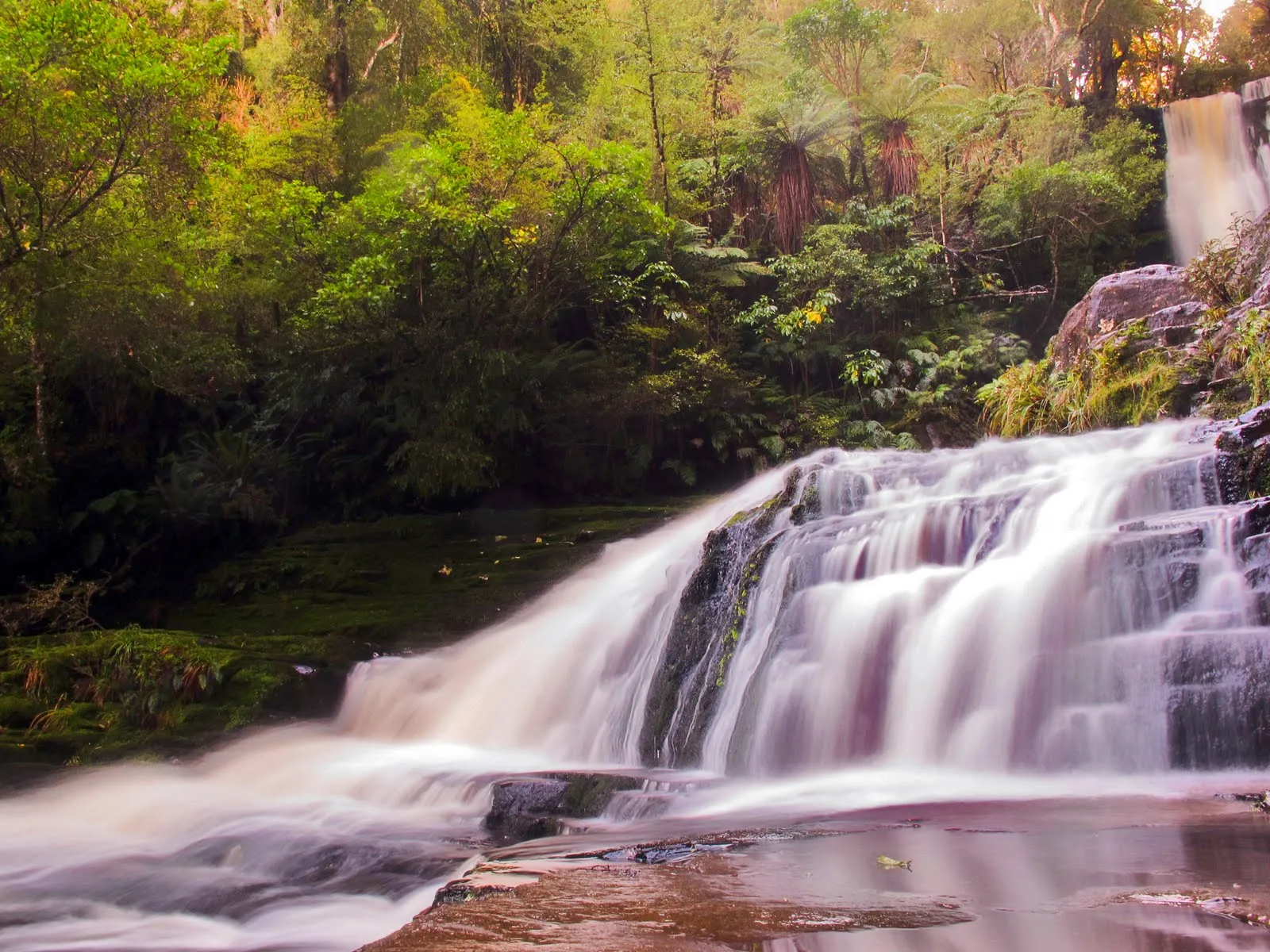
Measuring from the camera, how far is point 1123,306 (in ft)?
44.7

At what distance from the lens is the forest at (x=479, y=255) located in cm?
1177

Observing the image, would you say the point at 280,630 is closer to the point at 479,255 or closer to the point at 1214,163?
the point at 479,255

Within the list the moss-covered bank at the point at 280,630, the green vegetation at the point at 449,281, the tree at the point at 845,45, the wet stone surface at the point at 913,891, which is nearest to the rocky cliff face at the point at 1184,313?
the green vegetation at the point at 449,281

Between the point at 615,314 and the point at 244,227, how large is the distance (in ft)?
21.0

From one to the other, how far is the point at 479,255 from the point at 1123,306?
9351 millimetres

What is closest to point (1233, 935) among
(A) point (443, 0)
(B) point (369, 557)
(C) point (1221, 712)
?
(C) point (1221, 712)

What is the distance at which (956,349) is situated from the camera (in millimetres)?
17281

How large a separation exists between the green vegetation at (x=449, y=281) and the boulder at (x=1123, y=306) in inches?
41.7

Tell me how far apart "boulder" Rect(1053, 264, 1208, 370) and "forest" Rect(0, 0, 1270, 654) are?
248 cm

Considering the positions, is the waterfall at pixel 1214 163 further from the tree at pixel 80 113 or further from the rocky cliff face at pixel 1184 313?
the tree at pixel 80 113

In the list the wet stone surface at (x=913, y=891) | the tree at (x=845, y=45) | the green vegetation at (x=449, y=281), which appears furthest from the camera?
the tree at (x=845, y=45)

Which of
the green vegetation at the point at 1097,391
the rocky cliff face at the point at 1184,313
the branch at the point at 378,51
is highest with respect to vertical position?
the branch at the point at 378,51

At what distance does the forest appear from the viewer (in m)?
11.8

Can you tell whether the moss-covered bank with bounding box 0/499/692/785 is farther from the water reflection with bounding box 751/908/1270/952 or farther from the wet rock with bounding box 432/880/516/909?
the water reflection with bounding box 751/908/1270/952
